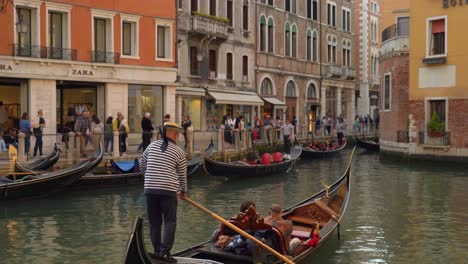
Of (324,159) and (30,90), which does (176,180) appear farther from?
(324,159)

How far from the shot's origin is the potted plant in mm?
15945

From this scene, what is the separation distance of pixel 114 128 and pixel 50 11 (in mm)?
3038

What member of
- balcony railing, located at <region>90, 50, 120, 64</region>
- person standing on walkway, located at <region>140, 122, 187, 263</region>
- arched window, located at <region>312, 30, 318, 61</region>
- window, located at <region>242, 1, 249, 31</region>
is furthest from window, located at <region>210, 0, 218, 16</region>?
person standing on walkway, located at <region>140, 122, 187, 263</region>

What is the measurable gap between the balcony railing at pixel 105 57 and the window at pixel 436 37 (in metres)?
7.81

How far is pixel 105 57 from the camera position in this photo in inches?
604

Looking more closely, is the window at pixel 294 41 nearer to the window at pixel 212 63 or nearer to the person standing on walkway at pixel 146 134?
the window at pixel 212 63

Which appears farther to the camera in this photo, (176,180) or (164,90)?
(164,90)

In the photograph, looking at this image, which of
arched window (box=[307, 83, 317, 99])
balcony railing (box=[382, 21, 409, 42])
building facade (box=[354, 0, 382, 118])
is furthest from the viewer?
building facade (box=[354, 0, 382, 118])

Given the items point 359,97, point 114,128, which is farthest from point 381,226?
point 359,97

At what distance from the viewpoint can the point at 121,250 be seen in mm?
6637

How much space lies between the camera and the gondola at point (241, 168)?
12180mm

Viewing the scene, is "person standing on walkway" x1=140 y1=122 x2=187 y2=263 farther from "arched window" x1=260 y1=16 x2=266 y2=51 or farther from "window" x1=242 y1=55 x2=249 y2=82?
"arched window" x1=260 y1=16 x2=266 y2=51

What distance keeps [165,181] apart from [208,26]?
14.6 meters

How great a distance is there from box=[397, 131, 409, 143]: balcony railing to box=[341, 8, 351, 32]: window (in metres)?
12.8
